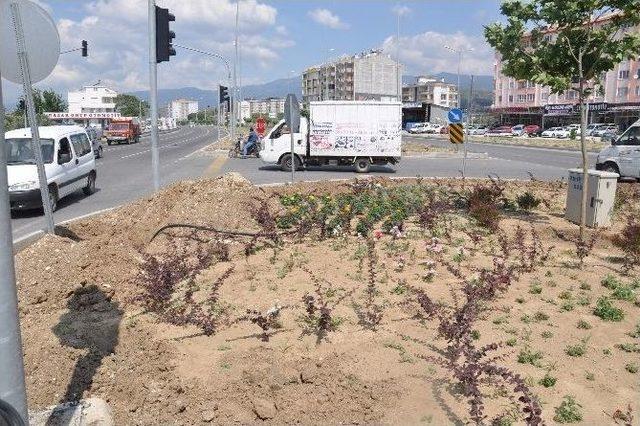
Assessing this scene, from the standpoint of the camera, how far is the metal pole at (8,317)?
235cm

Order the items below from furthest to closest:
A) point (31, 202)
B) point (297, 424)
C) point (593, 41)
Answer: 1. point (31, 202)
2. point (593, 41)
3. point (297, 424)

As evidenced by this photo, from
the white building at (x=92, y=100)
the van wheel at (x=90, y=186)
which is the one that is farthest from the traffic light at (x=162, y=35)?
the white building at (x=92, y=100)

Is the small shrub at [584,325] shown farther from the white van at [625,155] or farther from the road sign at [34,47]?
the white van at [625,155]

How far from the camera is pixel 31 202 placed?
11672mm

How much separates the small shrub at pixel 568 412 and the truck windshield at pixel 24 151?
11961 mm

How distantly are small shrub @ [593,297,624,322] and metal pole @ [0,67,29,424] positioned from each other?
4.93m

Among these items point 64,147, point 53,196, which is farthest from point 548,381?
point 64,147

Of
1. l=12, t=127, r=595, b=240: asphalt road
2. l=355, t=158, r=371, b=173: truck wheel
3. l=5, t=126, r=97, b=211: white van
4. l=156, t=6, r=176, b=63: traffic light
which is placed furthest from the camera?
l=355, t=158, r=371, b=173: truck wheel

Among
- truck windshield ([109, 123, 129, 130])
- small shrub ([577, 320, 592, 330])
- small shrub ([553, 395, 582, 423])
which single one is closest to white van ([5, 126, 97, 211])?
small shrub ([577, 320, 592, 330])

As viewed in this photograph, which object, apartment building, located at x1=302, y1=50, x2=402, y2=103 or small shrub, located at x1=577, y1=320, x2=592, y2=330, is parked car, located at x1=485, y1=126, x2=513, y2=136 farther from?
small shrub, located at x1=577, y1=320, x2=592, y2=330

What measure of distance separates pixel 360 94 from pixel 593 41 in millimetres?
104048

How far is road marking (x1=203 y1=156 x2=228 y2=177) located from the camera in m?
20.2

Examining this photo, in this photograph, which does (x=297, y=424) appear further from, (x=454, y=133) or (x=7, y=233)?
(x=454, y=133)

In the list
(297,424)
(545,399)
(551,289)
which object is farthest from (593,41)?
(297,424)
